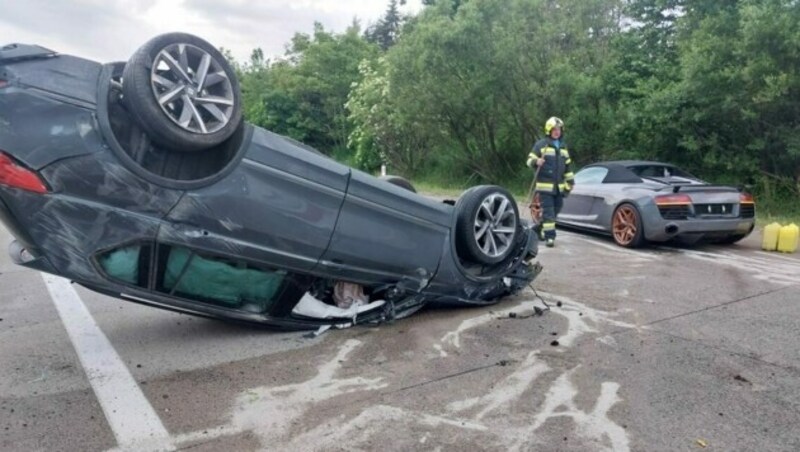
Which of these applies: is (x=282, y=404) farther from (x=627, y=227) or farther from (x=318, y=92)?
(x=318, y=92)

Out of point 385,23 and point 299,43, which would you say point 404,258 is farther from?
point 385,23

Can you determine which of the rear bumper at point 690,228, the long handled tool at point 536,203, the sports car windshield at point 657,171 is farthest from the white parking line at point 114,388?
the sports car windshield at point 657,171

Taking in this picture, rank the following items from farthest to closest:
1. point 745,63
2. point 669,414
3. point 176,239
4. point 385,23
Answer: point 385,23 → point 745,63 → point 176,239 → point 669,414

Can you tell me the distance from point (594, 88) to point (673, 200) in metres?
8.83

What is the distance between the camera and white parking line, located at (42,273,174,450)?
3027 mm

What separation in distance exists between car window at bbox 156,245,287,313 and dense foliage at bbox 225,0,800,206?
400 inches

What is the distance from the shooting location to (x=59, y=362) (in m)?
4.06

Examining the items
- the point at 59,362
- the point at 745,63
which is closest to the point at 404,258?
the point at 59,362

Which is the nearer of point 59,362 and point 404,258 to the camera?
point 59,362

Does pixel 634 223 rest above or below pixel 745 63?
below

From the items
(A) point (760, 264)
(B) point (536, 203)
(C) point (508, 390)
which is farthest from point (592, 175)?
(C) point (508, 390)

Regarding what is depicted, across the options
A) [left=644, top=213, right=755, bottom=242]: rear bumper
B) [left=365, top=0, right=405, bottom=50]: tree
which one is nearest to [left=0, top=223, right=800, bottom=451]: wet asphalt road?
[left=644, top=213, right=755, bottom=242]: rear bumper

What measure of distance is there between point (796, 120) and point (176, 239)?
12.0 m

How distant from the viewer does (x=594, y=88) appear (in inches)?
639
